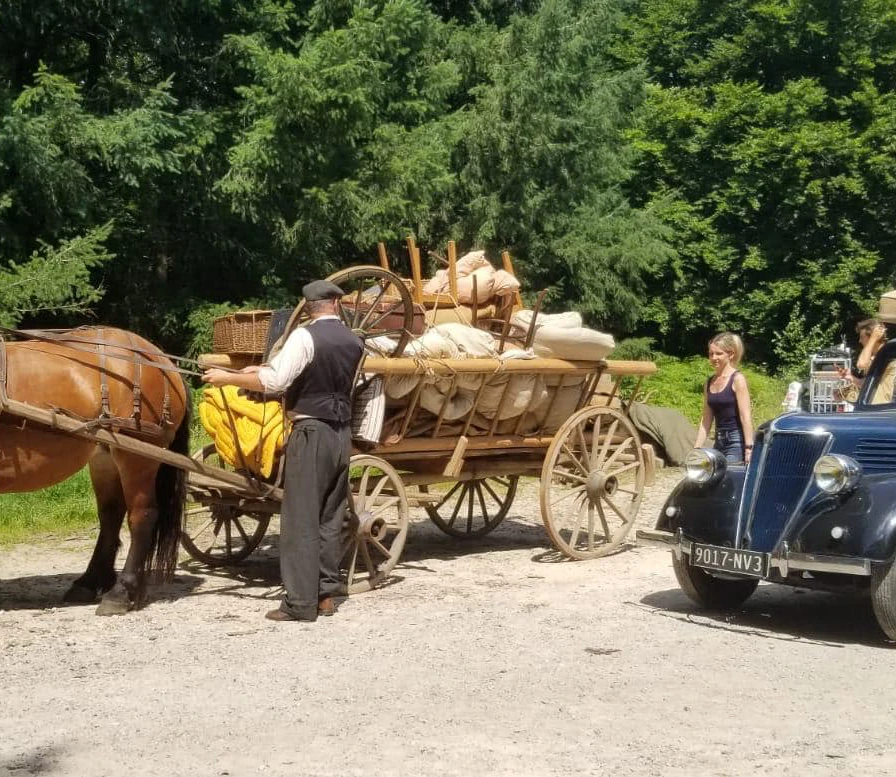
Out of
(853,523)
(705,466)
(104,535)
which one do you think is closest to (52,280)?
(104,535)

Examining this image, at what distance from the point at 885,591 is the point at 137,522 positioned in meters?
4.45

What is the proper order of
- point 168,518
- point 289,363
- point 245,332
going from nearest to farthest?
point 289,363 → point 168,518 → point 245,332

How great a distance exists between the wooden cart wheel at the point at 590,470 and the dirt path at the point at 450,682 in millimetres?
767

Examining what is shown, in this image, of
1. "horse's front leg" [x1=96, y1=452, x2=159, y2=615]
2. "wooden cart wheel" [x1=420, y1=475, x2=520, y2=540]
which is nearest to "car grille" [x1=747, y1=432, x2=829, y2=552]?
"wooden cart wheel" [x1=420, y1=475, x2=520, y2=540]

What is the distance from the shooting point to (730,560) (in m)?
7.36

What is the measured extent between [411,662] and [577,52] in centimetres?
1415

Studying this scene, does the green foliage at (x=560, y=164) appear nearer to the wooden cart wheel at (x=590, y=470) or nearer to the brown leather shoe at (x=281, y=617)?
the wooden cart wheel at (x=590, y=470)

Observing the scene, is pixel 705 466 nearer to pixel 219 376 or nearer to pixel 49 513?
pixel 219 376

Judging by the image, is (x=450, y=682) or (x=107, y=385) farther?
(x=107, y=385)

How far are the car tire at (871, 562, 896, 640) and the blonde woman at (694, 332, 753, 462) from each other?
2247mm

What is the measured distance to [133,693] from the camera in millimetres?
5957

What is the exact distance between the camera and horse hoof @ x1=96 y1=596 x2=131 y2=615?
784 cm

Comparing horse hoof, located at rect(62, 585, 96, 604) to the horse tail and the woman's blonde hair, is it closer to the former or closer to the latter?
the horse tail

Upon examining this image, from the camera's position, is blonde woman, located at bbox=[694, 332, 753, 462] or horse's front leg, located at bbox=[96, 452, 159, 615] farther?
blonde woman, located at bbox=[694, 332, 753, 462]
